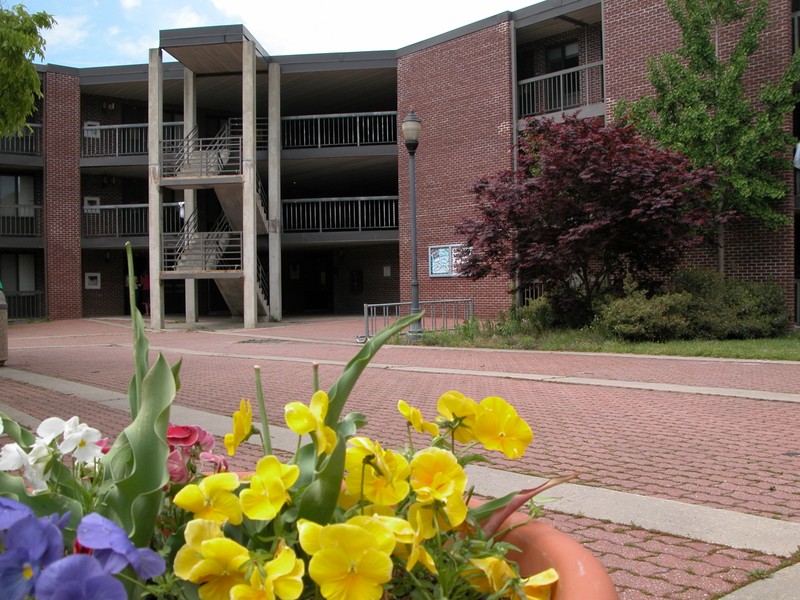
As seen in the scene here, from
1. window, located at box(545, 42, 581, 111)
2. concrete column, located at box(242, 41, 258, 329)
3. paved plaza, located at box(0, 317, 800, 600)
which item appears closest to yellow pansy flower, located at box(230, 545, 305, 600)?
paved plaza, located at box(0, 317, 800, 600)

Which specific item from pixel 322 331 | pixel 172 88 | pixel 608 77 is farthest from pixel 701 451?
pixel 172 88

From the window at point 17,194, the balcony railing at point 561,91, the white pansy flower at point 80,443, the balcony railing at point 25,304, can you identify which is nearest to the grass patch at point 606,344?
the balcony railing at point 561,91

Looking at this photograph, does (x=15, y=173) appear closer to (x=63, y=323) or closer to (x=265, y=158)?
(x=63, y=323)

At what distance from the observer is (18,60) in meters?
9.51

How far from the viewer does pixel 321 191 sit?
1339 inches

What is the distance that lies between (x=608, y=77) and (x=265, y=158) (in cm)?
1206

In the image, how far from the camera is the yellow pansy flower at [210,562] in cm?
111

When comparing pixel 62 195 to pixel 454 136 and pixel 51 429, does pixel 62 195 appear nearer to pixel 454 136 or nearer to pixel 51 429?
pixel 454 136

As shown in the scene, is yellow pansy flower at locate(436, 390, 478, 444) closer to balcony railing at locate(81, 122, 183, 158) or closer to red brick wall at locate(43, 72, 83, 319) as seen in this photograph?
balcony railing at locate(81, 122, 183, 158)

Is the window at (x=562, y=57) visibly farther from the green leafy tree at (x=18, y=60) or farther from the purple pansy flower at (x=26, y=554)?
the purple pansy flower at (x=26, y=554)

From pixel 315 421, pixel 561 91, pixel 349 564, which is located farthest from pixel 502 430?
pixel 561 91

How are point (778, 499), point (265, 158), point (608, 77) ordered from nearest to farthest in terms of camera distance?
1. point (778, 499)
2. point (608, 77)
3. point (265, 158)

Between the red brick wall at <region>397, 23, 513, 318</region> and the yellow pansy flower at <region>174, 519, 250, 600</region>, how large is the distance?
2140 centimetres

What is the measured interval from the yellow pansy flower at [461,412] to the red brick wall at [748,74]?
18129 millimetres
